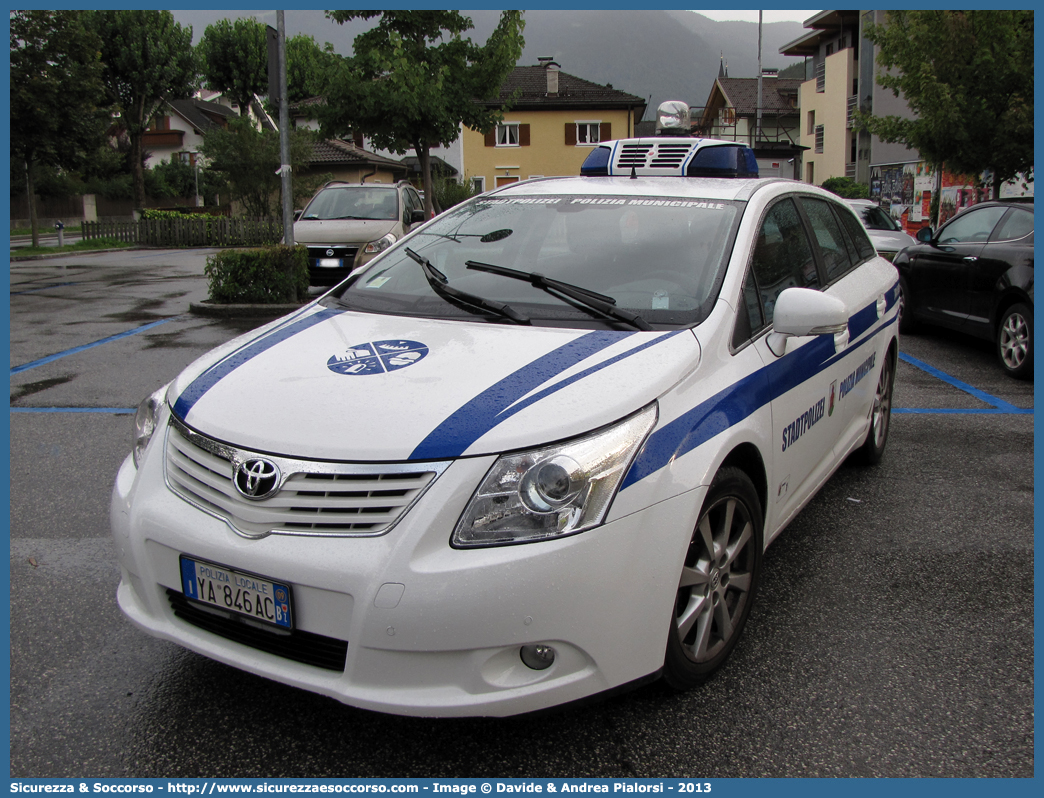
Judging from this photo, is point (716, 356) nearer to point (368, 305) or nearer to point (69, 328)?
point (368, 305)

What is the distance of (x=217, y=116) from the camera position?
70812mm

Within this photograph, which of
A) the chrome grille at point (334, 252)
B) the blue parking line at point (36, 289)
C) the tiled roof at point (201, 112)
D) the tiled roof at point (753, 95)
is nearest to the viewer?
the chrome grille at point (334, 252)

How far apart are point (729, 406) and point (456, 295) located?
1.18 meters

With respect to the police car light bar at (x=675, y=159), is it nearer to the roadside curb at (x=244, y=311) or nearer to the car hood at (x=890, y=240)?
the roadside curb at (x=244, y=311)

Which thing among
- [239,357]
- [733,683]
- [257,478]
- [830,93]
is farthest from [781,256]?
[830,93]

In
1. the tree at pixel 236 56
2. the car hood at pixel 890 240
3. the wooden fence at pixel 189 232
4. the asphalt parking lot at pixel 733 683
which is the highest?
the tree at pixel 236 56

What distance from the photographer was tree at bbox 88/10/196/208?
4641 centimetres

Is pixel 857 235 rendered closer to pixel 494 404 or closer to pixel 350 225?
pixel 494 404

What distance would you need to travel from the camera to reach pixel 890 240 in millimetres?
16219

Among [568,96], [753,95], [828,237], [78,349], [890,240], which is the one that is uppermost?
[753,95]

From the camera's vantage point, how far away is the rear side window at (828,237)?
4199 millimetres

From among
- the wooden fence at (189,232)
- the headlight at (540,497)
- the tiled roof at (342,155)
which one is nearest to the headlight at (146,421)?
the headlight at (540,497)

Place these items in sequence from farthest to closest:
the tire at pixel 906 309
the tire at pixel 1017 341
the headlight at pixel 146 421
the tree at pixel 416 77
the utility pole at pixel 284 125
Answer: the tree at pixel 416 77 → the utility pole at pixel 284 125 → the tire at pixel 906 309 → the tire at pixel 1017 341 → the headlight at pixel 146 421

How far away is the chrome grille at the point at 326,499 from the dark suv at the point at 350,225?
11.0 meters
